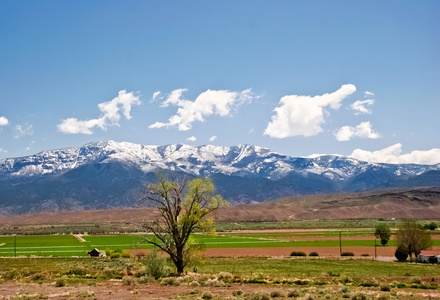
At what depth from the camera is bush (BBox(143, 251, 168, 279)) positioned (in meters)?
44.2

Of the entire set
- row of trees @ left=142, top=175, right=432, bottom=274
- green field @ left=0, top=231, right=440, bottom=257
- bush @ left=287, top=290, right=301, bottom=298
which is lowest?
green field @ left=0, top=231, right=440, bottom=257

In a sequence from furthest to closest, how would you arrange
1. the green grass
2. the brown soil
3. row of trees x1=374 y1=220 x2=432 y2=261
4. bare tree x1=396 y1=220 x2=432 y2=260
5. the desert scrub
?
the brown soil
bare tree x1=396 y1=220 x2=432 y2=260
row of trees x1=374 y1=220 x2=432 y2=261
the green grass
the desert scrub

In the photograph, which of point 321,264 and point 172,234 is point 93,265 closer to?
point 172,234

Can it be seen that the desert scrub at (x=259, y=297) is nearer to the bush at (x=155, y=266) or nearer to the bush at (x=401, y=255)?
the bush at (x=155, y=266)

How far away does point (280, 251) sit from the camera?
3201 inches

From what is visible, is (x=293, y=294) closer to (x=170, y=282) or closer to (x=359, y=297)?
(x=359, y=297)

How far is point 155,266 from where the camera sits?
44.4 meters

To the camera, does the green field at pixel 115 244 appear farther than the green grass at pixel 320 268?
Yes

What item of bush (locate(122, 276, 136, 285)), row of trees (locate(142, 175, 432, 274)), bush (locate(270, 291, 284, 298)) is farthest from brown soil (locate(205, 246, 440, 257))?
bush (locate(270, 291, 284, 298))

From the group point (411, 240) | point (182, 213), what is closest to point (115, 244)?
point (182, 213)

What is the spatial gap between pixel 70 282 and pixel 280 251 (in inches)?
1841

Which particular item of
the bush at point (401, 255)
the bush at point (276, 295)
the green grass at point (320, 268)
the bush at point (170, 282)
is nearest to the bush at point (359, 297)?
the bush at point (276, 295)

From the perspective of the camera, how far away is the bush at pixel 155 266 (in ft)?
145

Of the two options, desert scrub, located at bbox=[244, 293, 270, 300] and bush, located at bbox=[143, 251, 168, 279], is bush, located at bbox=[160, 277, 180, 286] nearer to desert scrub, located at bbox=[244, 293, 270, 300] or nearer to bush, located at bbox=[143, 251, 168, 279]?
bush, located at bbox=[143, 251, 168, 279]
